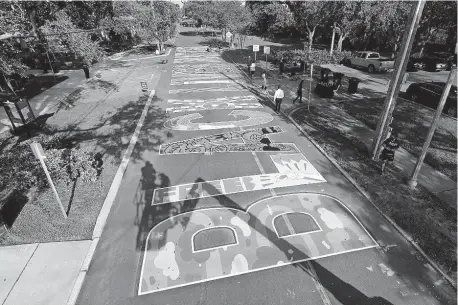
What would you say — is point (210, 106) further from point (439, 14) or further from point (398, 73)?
point (439, 14)

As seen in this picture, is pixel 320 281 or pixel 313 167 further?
pixel 313 167

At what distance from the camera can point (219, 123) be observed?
54.2 ft

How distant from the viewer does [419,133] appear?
47.8ft

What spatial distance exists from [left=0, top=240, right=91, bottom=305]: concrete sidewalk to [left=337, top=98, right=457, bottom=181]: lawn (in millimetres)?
14299

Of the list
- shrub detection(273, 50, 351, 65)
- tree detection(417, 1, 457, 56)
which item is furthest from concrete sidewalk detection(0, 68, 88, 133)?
tree detection(417, 1, 457, 56)

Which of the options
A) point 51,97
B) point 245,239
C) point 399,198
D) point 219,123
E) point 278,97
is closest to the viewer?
point 245,239

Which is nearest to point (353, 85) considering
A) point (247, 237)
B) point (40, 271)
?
point (247, 237)

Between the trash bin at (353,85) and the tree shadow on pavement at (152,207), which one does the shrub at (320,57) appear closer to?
the trash bin at (353,85)

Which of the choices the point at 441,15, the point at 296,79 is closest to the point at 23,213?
the point at 296,79

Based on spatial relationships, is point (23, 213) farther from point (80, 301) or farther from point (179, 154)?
point (179, 154)

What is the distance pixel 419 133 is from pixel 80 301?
1711 centimetres

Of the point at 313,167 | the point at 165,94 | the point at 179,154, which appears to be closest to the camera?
the point at 313,167

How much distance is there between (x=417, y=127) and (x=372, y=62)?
54.3 feet

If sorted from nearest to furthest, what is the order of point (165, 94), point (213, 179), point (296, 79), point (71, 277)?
point (71, 277) < point (213, 179) < point (165, 94) < point (296, 79)
